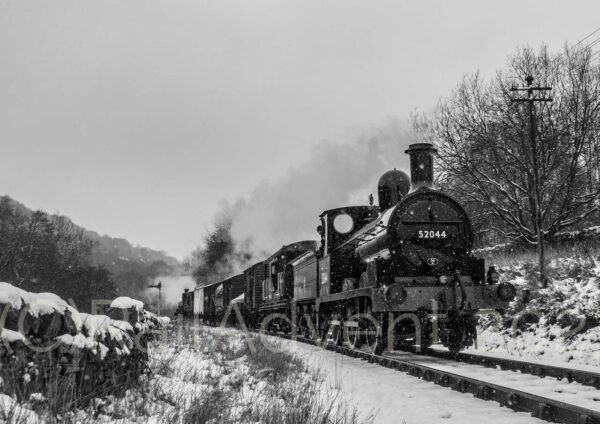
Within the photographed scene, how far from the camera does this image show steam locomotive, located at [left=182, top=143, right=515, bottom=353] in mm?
9383

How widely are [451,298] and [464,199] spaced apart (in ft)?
40.5

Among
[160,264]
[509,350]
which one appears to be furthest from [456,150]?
[160,264]

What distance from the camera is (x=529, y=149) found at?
772 inches

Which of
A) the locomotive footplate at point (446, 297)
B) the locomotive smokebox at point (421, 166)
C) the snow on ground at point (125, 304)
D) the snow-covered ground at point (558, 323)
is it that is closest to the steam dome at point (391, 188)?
the locomotive smokebox at point (421, 166)

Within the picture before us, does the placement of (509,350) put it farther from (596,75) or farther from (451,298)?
(596,75)

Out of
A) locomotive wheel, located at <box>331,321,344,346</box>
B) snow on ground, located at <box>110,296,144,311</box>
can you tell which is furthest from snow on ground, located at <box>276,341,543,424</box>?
locomotive wheel, located at <box>331,321,344,346</box>

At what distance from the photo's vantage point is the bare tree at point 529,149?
64.1ft

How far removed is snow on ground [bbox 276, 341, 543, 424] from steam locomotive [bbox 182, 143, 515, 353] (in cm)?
163

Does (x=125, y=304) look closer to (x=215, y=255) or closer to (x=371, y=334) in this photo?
(x=371, y=334)

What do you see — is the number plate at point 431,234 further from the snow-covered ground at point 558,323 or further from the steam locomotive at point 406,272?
the snow-covered ground at point 558,323

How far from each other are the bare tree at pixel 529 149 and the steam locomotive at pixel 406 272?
8.80 metres

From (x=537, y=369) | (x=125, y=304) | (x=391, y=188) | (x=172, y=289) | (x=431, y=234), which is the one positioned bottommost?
(x=537, y=369)

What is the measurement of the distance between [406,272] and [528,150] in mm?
11668


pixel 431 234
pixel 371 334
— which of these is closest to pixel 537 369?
pixel 431 234
